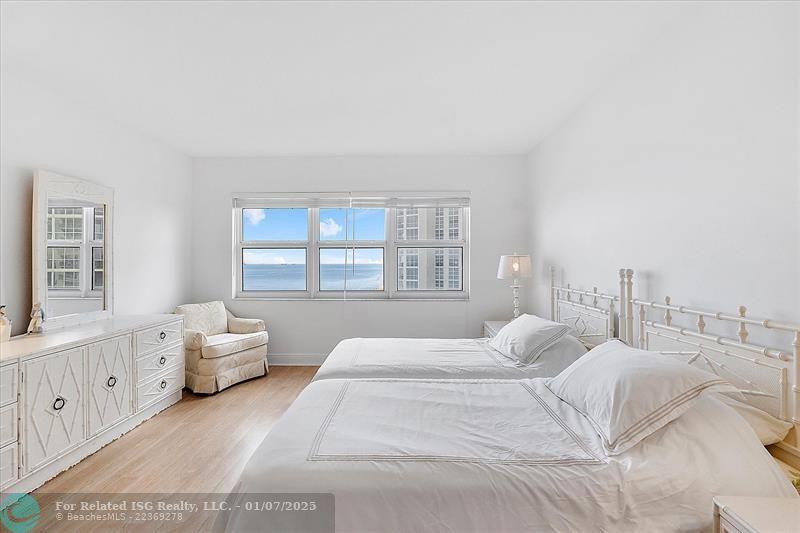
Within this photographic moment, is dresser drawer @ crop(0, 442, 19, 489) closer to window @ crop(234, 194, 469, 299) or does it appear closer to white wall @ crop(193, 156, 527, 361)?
white wall @ crop(193, 156, 527, 361)

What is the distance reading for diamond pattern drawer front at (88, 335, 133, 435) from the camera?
2689mm

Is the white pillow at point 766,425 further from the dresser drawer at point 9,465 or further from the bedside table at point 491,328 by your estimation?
the dresser drawer at point 9,465

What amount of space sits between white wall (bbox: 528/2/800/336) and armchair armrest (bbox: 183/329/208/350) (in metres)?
3.64

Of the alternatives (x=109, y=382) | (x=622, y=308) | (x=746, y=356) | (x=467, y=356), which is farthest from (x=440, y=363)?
(x=109, y=382)

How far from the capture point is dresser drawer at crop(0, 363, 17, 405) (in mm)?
2072

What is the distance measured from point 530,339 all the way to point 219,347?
2955mm

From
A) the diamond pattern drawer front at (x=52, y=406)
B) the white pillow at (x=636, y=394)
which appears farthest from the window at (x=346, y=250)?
the white pillow at (x=636, y=394)

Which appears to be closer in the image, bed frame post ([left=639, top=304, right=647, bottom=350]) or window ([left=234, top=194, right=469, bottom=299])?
bed frame post ([left=639, top=304, right=647, bottom=350])

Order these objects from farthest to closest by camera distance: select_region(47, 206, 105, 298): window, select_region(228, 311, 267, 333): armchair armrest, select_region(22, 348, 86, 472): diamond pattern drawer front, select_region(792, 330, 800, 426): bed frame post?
select_region(228, 311, 267, 333): armchair armrest < select_region(47, 206, 105, 298): window < select_region(22, 348, 86, 472): diamond pattern drawer front < select_region(792, 330, 800, 426): bed frame post

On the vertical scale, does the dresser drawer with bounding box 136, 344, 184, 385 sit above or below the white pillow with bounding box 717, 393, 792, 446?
below

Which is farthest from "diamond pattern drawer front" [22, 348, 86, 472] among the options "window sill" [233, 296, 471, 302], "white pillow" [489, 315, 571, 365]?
"white pillow" [489, 315, 571, 365]

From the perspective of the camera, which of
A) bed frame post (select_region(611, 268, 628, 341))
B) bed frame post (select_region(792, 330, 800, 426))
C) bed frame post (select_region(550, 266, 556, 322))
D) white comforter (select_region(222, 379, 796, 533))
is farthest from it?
bed frame post (select_region(550, 266, 556, 322))

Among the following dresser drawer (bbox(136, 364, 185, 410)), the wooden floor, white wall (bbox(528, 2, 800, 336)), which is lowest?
the wooden floor

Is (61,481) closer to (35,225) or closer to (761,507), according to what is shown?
(35,225)
